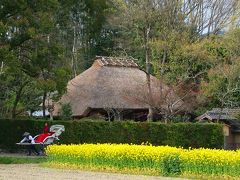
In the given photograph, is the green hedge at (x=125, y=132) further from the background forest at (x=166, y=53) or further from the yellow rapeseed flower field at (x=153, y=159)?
the yellow rapeseed flower field at (x=153, y=159)

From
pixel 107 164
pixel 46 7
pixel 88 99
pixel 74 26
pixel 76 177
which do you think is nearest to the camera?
pixel 76 177

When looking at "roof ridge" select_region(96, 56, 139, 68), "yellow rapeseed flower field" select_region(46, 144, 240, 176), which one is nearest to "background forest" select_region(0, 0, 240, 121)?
"roof ridge" select_region(96, 56, 139, 68)

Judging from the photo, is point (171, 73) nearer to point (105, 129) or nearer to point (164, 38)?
point (164, 38)

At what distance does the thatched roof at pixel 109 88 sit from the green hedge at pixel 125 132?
567cm

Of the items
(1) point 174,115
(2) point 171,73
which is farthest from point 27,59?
(1) point 174,115

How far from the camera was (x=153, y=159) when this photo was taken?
17172 mm

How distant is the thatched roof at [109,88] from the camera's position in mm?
35312

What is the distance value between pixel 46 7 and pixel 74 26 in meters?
22.2

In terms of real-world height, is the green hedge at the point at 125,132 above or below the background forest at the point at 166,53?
below

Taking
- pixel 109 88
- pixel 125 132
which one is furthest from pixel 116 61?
pixel 125 132

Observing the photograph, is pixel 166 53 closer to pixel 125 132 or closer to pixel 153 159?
pixel 125 132

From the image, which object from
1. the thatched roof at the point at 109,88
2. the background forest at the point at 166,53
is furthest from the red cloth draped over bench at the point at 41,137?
the thatched roof at the point at 109,88

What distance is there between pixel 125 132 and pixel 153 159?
1185cm

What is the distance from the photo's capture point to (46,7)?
23375 millimetres
